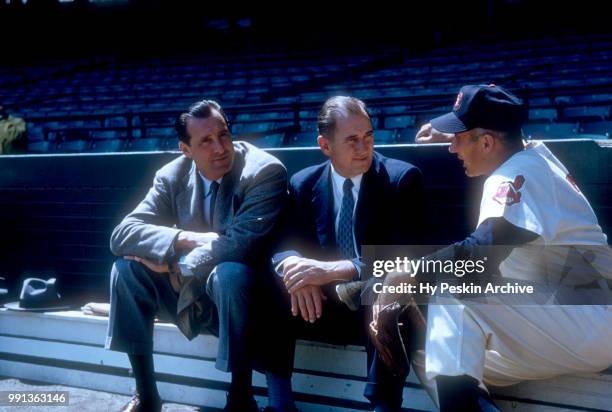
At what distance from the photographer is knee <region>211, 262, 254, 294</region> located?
2605mm

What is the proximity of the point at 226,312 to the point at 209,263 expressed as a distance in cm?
27

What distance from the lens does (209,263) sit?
2779 mm

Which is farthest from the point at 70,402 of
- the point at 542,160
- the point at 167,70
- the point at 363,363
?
the point at 167,70

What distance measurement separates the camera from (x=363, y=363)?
2822 millimetres

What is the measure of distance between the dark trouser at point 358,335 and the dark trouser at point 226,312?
0.15m

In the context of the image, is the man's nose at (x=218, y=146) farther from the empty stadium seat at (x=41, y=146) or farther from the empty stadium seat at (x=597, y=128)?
the empty stadium seat at (x=41, y=146)

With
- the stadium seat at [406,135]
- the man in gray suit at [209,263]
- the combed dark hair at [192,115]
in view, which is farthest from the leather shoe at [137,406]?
the stadium seat at [406,135]

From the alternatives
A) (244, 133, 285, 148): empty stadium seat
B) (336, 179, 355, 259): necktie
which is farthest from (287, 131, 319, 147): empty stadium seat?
(336, 179, 355, 259): necktie

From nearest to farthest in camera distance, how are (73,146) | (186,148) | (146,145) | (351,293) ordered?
(351,293) < (186,148) < (146,145) < (73,146)

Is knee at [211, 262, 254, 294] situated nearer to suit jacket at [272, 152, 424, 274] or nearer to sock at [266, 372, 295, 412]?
suit jacket at [272, 152, 424, 274]

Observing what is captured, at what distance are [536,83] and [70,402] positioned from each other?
6.01 metres

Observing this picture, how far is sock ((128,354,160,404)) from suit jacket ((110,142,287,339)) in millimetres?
202

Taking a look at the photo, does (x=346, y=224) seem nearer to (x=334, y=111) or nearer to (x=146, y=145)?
(x=334, y=111)

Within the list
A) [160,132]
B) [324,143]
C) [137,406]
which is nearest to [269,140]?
[160,132]
